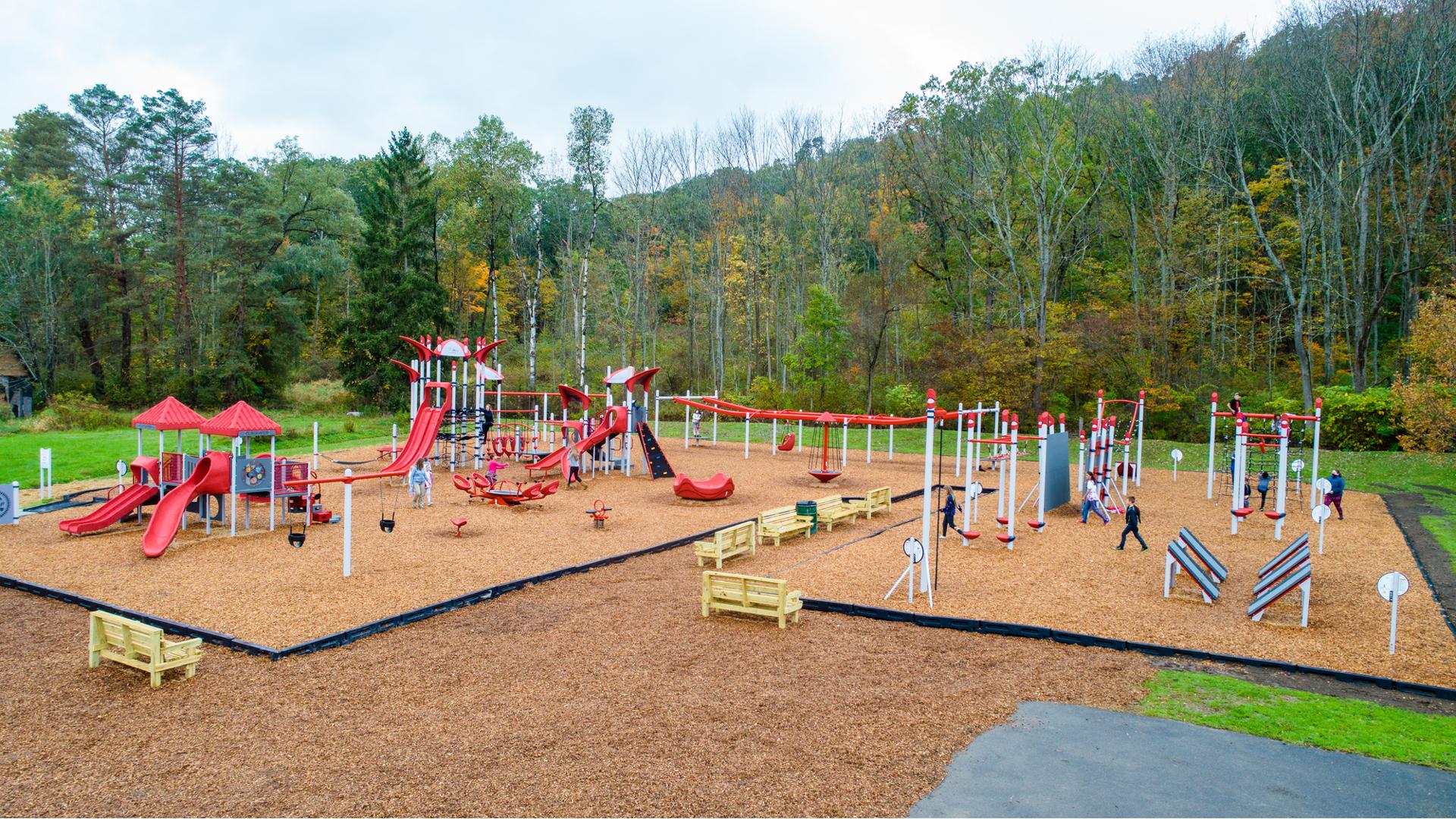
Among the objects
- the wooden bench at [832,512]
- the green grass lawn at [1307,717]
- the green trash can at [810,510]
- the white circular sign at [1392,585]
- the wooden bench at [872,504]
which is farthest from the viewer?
the wooden bench at [872,504]

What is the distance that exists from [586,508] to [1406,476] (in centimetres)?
2387

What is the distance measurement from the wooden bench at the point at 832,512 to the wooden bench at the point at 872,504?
143 mm

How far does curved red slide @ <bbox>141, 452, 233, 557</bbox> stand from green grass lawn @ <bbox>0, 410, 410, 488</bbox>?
6.58 m

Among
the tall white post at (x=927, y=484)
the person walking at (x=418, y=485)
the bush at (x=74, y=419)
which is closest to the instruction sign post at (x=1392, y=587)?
the tall white post at (x=927, y=484)

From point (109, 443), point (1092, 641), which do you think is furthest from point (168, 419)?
point (1092, 641)

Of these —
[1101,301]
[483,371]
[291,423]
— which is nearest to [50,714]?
[483,371]

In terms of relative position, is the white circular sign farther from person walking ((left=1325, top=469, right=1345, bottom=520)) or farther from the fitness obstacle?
person walking ((left=1325, top=469, right=1345, bottom=520))

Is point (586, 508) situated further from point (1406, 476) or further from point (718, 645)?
point (1406, 476)

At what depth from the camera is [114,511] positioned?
15508 mm

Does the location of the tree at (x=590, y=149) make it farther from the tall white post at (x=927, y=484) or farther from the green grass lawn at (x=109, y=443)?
the tall white post at (x=927, y=484)

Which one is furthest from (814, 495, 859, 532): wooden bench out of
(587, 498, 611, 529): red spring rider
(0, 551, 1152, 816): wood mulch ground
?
(0, 551, 1152, 816): wood mulch ground

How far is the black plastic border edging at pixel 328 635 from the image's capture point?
8.95 meters

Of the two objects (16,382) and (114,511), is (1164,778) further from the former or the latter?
(16,382)

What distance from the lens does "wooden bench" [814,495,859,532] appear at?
16625 millimetres
